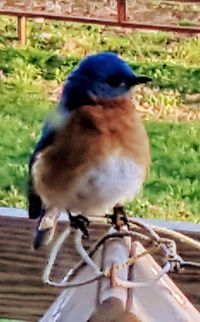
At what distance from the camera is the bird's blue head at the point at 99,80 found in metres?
1.79

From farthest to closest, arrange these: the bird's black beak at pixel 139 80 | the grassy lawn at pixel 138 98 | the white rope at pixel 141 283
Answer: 1. the grassy lawn at pixel 138 98
2. the bird's black beak at pixel 139 80
3. the white rope at pixel 141 283

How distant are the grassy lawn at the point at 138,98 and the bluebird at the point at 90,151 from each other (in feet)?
7.98

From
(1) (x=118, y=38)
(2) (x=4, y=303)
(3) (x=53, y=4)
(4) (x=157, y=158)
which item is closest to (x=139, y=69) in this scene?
(1) (x=118, y=38)

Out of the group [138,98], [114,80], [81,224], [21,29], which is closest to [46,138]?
[114,80]

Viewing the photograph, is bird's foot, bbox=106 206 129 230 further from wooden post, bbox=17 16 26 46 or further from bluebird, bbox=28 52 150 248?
wooden post, bbox=17 16 26 46

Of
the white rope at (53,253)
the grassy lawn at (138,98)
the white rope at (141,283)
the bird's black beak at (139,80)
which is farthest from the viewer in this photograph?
the grassy lawn at (138,98)

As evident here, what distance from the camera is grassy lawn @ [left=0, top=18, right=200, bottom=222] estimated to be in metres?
4.75

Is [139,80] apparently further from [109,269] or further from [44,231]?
[109,269]

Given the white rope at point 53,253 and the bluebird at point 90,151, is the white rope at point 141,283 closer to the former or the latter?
the white rope at point 53,253

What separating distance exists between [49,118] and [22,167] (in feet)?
9.49

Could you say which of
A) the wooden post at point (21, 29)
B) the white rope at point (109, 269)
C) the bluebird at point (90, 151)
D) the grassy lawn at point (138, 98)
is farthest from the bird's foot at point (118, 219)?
the wooden post at point (21, 29)

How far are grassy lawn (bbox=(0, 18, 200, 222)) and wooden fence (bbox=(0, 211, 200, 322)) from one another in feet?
9.22

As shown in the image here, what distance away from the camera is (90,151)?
1.97m

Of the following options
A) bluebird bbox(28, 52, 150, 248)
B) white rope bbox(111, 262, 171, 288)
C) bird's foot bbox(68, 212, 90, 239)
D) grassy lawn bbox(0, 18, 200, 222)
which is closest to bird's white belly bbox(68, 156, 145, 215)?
bluebird bbox(28, 52, 150, 248)
